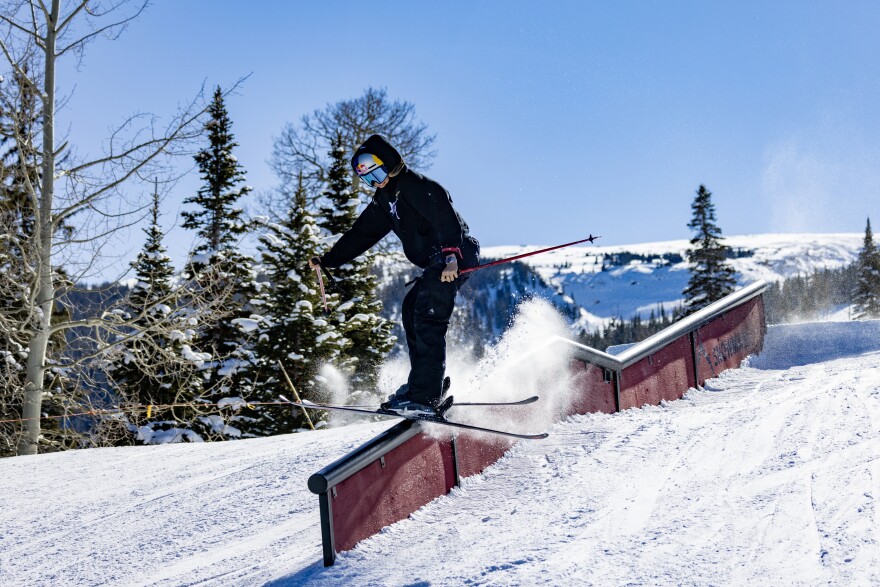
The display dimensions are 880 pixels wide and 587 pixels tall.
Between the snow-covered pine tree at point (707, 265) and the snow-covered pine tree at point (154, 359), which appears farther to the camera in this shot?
the snow-covered pine tree at point (707, 265)

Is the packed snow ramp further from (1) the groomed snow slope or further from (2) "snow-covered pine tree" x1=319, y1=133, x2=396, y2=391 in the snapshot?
(2) "snow-covered pine tree" x1=319, y1=133, x2=396, y2=391

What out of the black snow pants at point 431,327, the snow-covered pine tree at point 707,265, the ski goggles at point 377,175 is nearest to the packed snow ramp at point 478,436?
the black snow pants at point 431,327

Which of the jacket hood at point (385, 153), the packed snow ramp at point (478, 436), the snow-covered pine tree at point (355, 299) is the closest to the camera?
the packed snow ramp at point (478, 436)

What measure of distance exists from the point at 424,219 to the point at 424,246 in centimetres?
19

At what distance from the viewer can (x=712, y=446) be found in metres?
4.49

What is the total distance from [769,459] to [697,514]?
98 cm

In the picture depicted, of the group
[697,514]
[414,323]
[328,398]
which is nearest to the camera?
[697,514]

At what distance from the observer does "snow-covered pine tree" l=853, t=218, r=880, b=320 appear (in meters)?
46.8

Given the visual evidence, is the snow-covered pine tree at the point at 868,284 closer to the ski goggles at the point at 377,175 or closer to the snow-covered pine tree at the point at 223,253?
the snow-covered pine tree at the point at 223,253

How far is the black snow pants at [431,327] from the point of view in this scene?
463 cm

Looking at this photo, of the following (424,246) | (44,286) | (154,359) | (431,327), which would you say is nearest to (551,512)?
(431,327)

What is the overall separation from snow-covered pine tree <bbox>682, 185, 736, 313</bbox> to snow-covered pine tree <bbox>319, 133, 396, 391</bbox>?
14.9 meters

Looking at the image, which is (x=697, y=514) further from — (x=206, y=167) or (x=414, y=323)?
(x=206, y=167)

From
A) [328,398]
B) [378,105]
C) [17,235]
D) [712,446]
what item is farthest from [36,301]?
[378,105]
